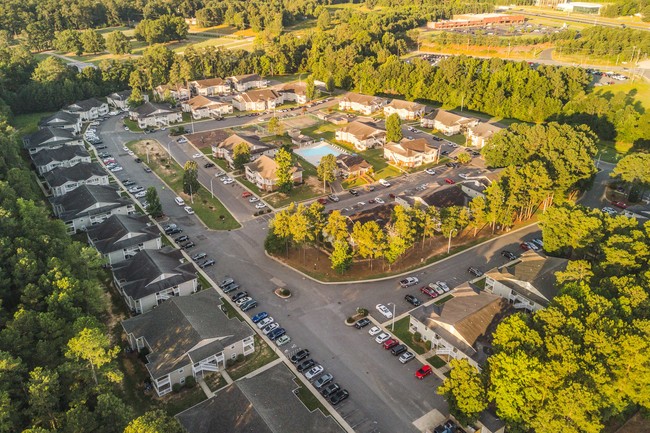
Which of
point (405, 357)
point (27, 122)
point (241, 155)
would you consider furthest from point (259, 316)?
point (27, 122)

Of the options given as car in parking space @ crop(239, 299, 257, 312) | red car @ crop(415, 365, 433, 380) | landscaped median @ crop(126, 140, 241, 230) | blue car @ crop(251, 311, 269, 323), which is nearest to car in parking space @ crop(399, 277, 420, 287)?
red car @ crop(415, 365, 433, 380)

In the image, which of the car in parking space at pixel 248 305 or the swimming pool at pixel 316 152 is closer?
the car in parking space at pixel 248 305

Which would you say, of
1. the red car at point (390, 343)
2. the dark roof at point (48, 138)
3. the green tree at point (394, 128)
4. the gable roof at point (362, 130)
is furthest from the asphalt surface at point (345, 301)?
the dark roof at point (48, 138)

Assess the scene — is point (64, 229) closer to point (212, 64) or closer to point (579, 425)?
point (579, 425)

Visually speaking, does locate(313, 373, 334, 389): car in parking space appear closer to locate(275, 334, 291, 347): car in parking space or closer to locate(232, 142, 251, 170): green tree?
locate(275, 334, 291, 347): car in parking space

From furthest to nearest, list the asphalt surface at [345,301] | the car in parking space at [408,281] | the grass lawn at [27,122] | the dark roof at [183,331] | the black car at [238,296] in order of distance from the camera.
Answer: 1. the grass lawn at [27,122]
2. the car in parking space at [408,281]
3. the black car at [238,296]
4. the dark roof at [183,331]
5. the asphalt surface at [345,301]

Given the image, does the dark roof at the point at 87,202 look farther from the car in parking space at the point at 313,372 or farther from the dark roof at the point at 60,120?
the car in parking space at the point at 313,372
